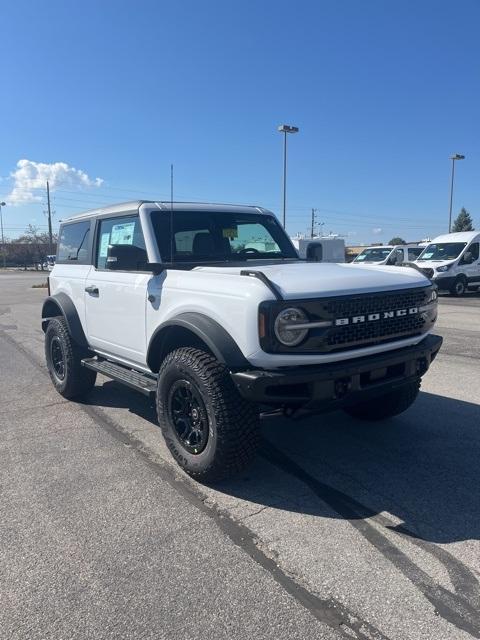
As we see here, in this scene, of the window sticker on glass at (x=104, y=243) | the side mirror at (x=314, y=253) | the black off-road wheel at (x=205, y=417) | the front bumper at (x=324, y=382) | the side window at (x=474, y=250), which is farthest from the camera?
the side window at (x=474, y=250)

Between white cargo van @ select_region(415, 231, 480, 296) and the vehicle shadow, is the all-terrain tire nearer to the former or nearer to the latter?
white cargo van @ select_region(415, 231, 480, 296)

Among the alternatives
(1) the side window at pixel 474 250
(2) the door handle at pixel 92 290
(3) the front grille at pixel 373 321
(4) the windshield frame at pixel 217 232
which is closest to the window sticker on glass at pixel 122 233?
(4) the windshield frame at pixel 217 232

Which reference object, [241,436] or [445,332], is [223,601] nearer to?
[241,436]

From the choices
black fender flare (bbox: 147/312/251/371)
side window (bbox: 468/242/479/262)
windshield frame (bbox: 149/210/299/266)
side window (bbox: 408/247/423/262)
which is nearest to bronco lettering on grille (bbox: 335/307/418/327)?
black fender flare (bbox: 147/312/251/371)

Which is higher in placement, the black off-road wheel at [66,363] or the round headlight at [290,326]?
the round headlight at [290,326]

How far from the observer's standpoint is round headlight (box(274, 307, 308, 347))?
3193 mm

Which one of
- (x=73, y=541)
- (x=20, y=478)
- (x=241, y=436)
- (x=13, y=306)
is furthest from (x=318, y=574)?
(x=13, y=306)

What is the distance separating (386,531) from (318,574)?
610 millimetres

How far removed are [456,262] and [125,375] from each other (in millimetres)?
17046

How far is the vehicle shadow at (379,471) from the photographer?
3283 mm

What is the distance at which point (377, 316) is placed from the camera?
3.59m

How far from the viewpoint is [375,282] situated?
3652mm

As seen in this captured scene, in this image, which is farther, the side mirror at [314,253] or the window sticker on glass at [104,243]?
the side mirror at [314,253]

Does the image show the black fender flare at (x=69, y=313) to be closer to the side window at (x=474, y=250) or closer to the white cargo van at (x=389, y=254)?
the side window at (x=474, y=250)
